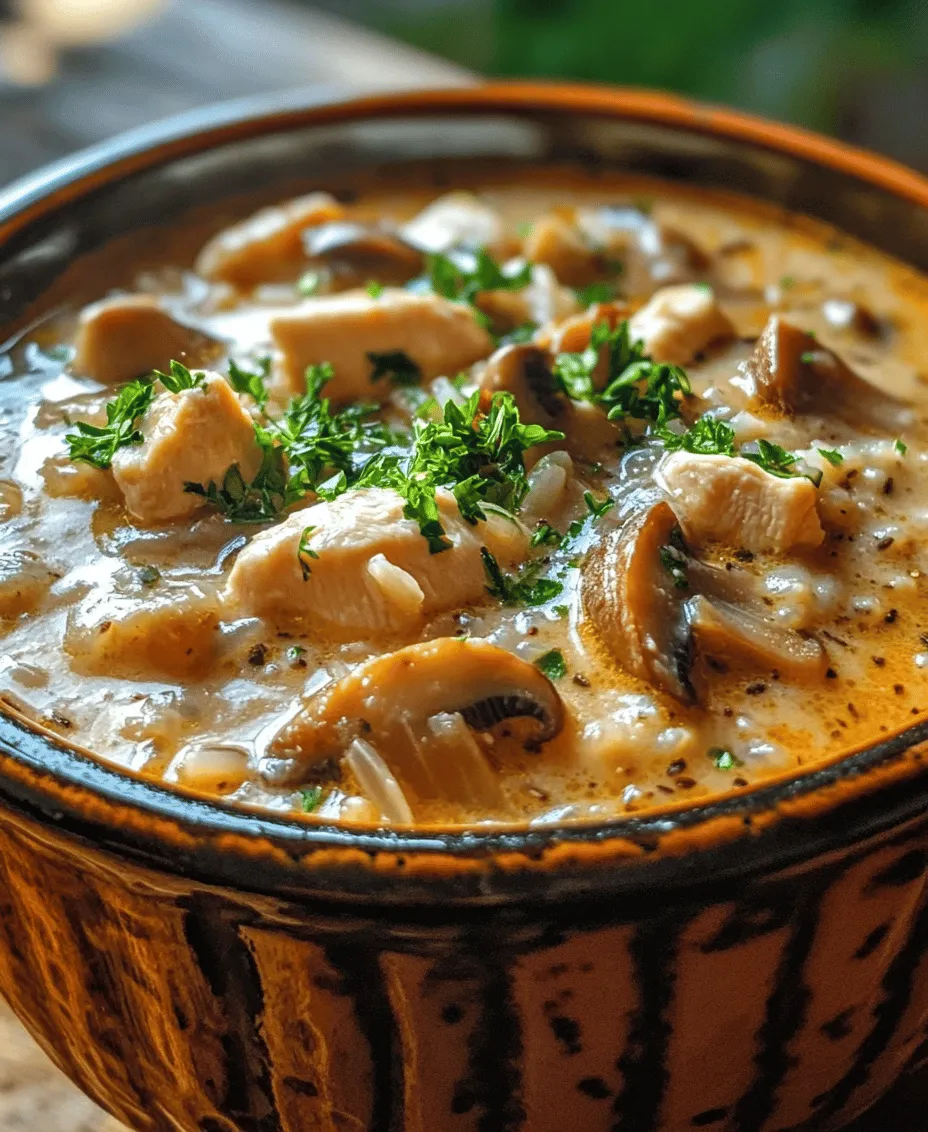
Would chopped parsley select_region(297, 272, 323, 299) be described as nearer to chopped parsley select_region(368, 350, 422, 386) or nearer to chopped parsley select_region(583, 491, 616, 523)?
chopped parsley select_region(368, 350, 422, 386)

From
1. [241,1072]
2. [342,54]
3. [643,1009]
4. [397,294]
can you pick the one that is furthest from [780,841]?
[342,54]

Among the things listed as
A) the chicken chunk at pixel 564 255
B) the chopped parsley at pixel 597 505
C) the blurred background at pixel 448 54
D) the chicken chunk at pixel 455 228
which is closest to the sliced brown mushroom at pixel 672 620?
the chopped parsley at pixel 597 505

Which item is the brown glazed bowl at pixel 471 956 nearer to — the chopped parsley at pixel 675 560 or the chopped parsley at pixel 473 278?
the chopped parsley at pixel 675 560

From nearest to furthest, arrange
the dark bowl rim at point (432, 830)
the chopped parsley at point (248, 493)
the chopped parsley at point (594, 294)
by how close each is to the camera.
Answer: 1. the dark bowl rim at point (432, 830)
2. the chopped parsley at point (248, 493)
3. the chopped parsley at point (594, 294)

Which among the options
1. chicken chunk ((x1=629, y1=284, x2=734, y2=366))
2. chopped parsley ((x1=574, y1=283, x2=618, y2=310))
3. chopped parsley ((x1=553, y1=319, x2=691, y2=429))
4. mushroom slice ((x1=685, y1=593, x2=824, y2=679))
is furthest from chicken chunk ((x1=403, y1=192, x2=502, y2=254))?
mushroom slice ((x1=685, y1=593, x2=824, y2=679))

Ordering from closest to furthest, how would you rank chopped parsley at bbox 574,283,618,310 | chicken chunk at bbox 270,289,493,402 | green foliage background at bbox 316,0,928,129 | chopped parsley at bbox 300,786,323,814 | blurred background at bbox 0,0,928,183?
chopped parsley at bbox 300,786,323,814, chicken chunk at bbox 270,289,493,402, chopped parsley at bbox 574,283,618,310, blurred background at bbox 0,0,928,183, green foliage background at bbox 316,0,928,129

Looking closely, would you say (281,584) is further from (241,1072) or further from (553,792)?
(241,1072)
